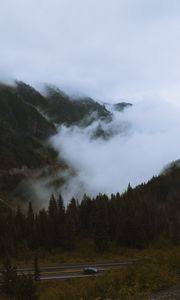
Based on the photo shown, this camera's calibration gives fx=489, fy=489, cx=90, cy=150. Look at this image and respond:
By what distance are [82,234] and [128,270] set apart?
90629 millimetres

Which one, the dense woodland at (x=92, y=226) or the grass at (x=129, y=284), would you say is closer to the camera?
the grass at (x=129, y=284)

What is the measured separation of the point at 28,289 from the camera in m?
27.0

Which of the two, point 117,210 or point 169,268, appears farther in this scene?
point 117,210

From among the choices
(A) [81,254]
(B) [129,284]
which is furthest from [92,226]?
(B) [129,284]

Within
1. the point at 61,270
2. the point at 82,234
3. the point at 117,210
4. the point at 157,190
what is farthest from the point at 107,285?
the point at 157,190

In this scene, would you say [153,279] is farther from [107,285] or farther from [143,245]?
[143,245]

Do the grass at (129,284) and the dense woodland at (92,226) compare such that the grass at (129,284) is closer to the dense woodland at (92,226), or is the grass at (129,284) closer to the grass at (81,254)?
the grass at (81,254)

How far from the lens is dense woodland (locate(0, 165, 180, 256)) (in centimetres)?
10262

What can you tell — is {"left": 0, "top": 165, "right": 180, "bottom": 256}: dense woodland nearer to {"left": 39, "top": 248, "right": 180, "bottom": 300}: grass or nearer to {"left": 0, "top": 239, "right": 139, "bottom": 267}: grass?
{"left": 0, "top": 239, "right": 139, "bottom": 267}: grass

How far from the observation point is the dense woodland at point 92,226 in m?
103

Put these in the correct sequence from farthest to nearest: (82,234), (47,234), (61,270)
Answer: (82,234), (47,234), (61,270)

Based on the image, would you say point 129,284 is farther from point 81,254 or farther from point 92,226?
point 92,226

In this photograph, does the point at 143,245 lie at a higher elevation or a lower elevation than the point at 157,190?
lower

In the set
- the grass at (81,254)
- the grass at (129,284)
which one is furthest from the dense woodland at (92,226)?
the grass at (129,284)
